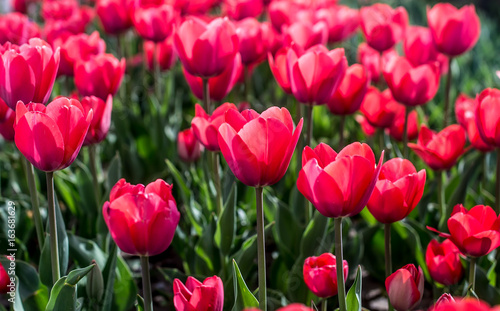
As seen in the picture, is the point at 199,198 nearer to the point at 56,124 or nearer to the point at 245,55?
the point at 245,55

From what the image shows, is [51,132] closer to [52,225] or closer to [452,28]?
[52,225]

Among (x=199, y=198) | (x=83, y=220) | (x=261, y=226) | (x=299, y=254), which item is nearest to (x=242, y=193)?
(x=199, y=198)

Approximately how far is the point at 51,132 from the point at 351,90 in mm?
780

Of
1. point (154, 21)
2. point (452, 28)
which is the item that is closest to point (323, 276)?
point (452, 28)

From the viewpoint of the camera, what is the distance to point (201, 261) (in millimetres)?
1461

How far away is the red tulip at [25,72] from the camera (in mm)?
1143

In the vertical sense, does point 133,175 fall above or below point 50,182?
below

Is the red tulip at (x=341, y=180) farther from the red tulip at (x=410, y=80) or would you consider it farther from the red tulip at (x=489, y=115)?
the red tulip at (x=410, y=80)

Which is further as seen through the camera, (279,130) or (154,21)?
(154,21)

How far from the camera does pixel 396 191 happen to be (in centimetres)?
101

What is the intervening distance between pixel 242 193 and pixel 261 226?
0.77 m

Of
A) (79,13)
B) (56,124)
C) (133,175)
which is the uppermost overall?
(56,124)

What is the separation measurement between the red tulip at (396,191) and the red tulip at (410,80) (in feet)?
1.90

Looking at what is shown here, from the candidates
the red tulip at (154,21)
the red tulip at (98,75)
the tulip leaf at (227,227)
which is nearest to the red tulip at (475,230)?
the tulip leaf at (227,227)
